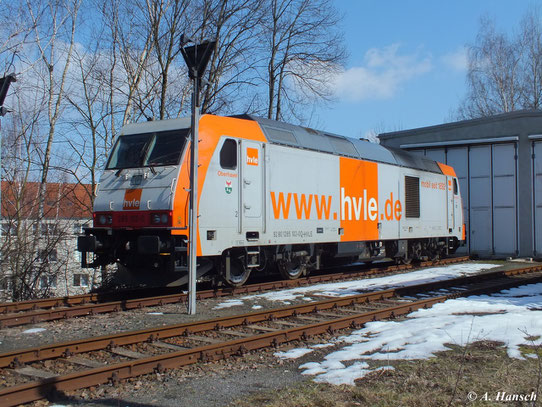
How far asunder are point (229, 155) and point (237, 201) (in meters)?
0.94

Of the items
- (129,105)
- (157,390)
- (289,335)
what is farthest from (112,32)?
(157,390)

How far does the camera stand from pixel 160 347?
659 cm

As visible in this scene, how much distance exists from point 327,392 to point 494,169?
67.5 ft

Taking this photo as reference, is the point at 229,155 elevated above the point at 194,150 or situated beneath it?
elevated above

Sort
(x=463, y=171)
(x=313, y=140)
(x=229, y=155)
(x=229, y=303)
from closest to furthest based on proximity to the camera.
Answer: (x=229, y=303), (x=229, y=155), (x=313, y=140), (x=463, y=171)

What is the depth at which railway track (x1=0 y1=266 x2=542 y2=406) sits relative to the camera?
498 centimetres

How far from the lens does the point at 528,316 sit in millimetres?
7965

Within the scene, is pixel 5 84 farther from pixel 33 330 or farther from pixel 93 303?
pixel 33 330

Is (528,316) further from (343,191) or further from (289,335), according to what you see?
(343,191)

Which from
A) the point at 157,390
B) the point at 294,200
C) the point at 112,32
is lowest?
the point at 157,390

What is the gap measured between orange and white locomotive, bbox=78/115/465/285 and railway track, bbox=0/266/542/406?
7.86 feet

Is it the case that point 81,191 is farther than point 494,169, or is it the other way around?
point 494,169

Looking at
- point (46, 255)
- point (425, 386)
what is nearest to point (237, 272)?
point (46, 255)

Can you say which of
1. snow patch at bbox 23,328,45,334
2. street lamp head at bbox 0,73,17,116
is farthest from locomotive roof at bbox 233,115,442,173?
snow patch at bbox 23,328,45,334
